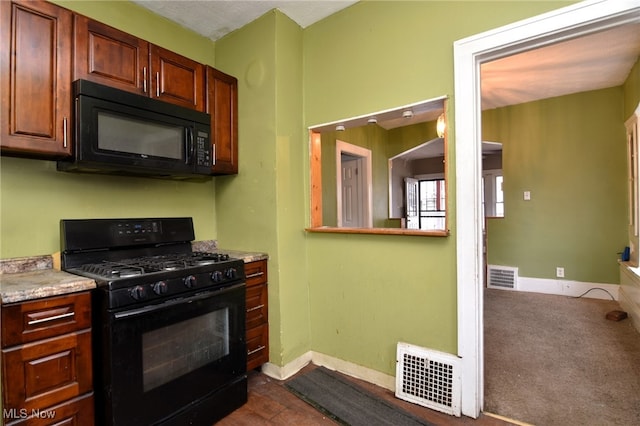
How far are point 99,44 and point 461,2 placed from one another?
2.06 metres

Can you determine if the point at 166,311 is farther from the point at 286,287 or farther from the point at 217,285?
the point at 286,287

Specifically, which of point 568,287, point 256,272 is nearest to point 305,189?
point 256,272

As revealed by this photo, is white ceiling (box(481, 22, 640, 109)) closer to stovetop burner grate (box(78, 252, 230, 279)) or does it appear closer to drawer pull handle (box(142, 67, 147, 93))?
drawer pull handle (box(142, 67, 147, 93))

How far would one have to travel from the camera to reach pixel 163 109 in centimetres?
190

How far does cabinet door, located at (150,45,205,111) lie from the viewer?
1977mm

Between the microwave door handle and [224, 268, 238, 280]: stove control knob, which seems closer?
[224, 268, 238, 280]: stove control knob

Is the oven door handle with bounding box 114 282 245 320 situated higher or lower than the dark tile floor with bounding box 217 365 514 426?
higher

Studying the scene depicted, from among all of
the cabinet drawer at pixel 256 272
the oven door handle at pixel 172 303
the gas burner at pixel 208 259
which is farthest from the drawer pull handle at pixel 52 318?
the cabinet drawer at pixel 256 272

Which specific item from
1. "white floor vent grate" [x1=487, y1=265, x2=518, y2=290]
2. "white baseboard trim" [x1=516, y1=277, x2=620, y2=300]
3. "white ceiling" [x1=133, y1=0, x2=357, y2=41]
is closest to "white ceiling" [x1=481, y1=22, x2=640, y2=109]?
"white ceiling" [x1=133, y1=0, x2=357, y2=41]

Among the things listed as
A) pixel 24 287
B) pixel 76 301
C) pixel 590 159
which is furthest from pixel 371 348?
pixel 590 159

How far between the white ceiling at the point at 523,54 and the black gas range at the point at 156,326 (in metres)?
1.55

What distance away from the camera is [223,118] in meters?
2.36

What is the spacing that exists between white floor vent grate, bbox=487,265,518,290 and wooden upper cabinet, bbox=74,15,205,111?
4.43 meters

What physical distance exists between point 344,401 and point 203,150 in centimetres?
187
